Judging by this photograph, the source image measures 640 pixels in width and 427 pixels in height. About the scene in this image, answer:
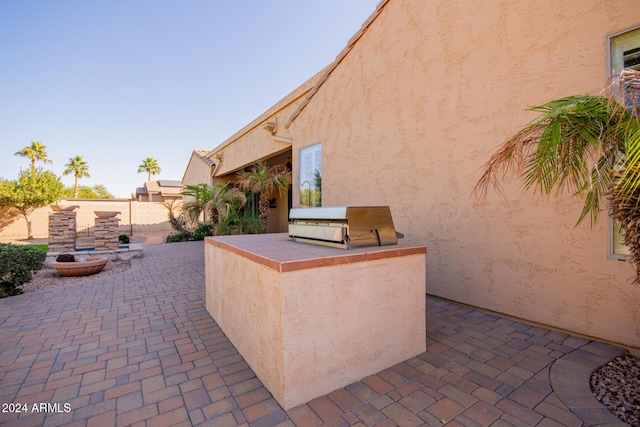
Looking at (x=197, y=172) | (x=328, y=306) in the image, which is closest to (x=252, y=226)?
(x=328, y=306)

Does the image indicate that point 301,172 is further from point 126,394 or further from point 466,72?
point 126,394

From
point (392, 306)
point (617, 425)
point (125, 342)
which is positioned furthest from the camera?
point (125, 342)

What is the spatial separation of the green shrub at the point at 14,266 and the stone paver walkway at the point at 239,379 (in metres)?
1.57

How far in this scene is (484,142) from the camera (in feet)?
13.0

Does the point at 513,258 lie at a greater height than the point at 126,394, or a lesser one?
greater

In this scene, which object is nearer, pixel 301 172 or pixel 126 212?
pixel 301 172

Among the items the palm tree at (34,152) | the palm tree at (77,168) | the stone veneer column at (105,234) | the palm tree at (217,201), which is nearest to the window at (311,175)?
the palm tree at (217,201)

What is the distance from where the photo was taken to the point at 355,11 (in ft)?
24.6

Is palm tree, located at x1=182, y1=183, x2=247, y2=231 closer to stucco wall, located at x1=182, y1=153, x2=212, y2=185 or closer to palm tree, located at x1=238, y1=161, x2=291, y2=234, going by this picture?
palm tree, located at x1=238, y1=161, x2=291, y2=234

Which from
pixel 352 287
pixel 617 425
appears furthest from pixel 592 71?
→ pixel 352 287

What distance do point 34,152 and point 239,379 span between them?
1522 inches

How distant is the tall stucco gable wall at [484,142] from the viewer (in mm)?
3090

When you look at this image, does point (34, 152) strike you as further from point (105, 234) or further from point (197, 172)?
point (105, 234)

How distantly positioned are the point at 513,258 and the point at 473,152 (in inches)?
63.2
